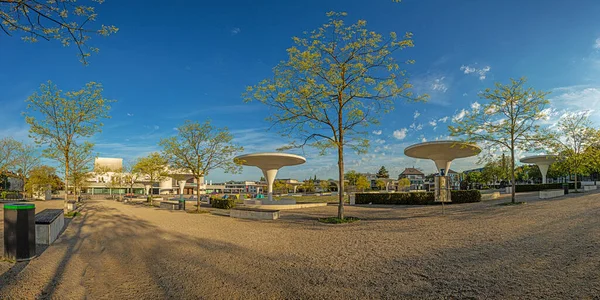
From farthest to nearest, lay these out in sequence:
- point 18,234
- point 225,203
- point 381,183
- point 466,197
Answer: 1. point 381,183
2. point 225,203
3. point 466,197
4. point 18,234

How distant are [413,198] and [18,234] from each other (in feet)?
84.9

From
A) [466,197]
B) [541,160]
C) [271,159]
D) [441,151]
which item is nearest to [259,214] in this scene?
[271,159]

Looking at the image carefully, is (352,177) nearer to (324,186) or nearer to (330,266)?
(324,186)

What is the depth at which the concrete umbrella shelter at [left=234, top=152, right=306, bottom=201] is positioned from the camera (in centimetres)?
3425

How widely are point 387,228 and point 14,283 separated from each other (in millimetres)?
11412

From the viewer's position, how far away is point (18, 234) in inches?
324

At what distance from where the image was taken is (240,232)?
1265cm

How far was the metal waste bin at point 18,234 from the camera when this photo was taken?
8156 millimetres

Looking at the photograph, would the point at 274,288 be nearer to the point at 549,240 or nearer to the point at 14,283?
the point at 14,283

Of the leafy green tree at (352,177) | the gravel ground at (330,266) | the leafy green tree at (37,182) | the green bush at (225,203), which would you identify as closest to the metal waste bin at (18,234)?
the gravel ground at (330,266)

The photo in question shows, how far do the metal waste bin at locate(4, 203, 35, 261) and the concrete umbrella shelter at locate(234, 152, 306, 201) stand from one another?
2563cm

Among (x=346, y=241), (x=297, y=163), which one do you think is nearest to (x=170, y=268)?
(x=346, y=241)

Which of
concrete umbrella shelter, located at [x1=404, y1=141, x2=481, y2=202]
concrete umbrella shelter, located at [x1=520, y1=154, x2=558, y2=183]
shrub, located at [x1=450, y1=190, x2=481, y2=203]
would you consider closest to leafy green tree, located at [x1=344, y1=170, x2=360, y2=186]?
concrete umbrella shelter, located at [x1=520, y1=154, x2=558, y2=183]

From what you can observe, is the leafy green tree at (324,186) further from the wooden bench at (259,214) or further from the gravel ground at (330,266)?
the gravel ground at (330,266)
